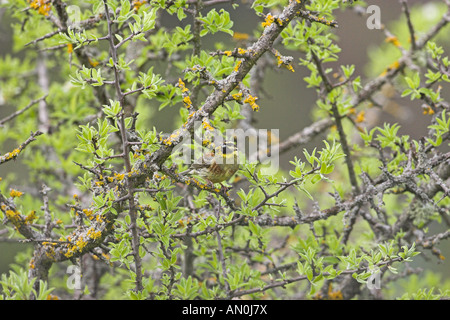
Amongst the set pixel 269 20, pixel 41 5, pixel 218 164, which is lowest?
pixel 218 164

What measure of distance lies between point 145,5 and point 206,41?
346 cm

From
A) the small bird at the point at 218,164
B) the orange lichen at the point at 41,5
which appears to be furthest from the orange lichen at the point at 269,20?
the orange lichen at the point at 41,5

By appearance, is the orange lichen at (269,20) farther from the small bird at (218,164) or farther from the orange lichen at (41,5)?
the orange lichen at (41,5)

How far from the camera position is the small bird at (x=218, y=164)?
6.37 feet

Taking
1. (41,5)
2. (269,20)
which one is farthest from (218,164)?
(41,5)

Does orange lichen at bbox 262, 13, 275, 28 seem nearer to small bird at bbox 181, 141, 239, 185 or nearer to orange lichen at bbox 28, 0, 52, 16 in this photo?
small bird at bbox 181, 141, 239, 185

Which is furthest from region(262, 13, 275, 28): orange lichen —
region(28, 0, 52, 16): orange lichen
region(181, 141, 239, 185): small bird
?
region(28, 0, 52, 16): orange lichen

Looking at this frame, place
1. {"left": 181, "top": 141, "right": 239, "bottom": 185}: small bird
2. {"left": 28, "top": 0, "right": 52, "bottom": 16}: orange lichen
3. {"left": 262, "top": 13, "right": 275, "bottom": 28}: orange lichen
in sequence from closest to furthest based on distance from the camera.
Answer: {"left": 262, "top": 13, "right": 275, "bottom": 28}: orange lichen → {"left": 181, "top": 141, "right": 239, "bottom": 185}: small bird → {"left": 28, "top": 0, "right": 52, "bottom": 16}: orange lichen

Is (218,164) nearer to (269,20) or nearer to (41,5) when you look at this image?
(269,20)

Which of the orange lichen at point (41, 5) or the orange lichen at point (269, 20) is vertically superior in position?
the orange lichen at point (41, 5)

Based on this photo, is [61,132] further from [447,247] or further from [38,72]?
[447,247]

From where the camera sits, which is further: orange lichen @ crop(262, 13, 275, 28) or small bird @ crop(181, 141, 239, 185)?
small bird @ crop(181, 141, 239, 185)

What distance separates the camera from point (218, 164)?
1941mm

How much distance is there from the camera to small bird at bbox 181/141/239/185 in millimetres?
1941
